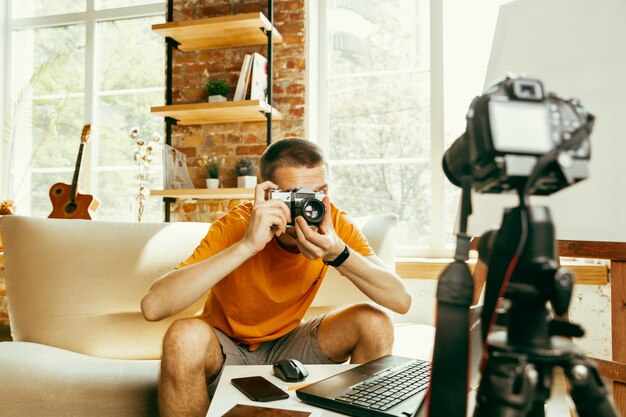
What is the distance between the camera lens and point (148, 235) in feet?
6.07

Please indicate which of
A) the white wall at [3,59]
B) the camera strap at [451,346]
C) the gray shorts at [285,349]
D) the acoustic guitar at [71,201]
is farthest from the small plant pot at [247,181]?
the camera strap at [451,346]

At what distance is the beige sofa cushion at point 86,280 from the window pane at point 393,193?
1.22 m

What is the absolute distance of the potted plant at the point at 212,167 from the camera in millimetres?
2793

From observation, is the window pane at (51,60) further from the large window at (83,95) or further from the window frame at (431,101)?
the window frame at (431,101)

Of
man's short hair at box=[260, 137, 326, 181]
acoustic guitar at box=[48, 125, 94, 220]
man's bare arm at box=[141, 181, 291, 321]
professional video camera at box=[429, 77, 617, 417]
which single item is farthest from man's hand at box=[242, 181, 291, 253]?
acoustic guitar at box=[48, 125, 94, 220]

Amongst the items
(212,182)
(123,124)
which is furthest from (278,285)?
(123,124)

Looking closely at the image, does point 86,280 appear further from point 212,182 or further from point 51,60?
point 51,60

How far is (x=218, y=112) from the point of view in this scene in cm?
276

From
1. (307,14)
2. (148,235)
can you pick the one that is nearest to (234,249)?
(148,235)

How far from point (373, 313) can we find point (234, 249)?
1.39 ft

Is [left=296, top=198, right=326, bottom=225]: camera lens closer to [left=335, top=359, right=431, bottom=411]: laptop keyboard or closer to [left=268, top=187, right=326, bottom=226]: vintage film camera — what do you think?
[left=268, top=187, right=326, bottom=226]: vintage film camera

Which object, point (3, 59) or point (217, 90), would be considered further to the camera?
point (3, 59)

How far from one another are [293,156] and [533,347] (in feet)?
3.29

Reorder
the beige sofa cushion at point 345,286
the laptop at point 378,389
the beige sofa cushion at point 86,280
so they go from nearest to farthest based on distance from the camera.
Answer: the laptop at point 378,389 → the beige sofa cushion at point 86,280 → the beige sofa cushion at point 345,286
